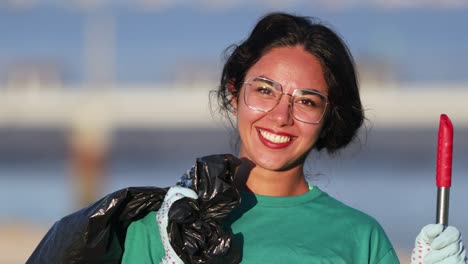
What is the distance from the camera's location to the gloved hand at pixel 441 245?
3119 millimetres

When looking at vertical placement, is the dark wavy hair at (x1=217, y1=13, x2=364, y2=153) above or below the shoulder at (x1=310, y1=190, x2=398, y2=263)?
above

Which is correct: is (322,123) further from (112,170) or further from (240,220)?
(112,170)

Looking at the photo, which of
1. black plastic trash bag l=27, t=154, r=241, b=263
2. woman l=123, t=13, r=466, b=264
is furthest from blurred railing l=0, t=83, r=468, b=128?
black plastic trash bag l=27, t=154, r=241, b=263

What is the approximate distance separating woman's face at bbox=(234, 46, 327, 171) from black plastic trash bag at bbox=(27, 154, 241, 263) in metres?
0.12

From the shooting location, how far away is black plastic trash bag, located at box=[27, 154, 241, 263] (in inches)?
124

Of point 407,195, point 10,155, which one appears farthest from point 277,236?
point 10,155

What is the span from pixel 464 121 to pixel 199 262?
22.9m

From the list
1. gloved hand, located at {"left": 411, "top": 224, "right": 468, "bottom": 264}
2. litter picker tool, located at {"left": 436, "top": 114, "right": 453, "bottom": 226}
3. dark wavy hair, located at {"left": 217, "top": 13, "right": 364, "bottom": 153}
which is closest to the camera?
gloved hand, located at {"left": 411, "top": 224, "right": 468, "bottom": 264}

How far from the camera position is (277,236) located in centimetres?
329

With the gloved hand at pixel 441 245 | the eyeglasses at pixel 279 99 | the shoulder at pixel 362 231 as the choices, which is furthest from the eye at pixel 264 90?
the gloved hand at pixel 441 245

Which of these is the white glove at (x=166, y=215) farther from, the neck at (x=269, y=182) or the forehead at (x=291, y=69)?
the forehead at (x=291, y=69)

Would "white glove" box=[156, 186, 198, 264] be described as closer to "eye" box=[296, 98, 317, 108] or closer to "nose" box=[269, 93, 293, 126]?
"nose" box=[269, 93, 293, 126]

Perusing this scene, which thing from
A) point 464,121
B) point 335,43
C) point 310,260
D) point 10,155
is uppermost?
point 335,43

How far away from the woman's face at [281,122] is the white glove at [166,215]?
0.30 meters
